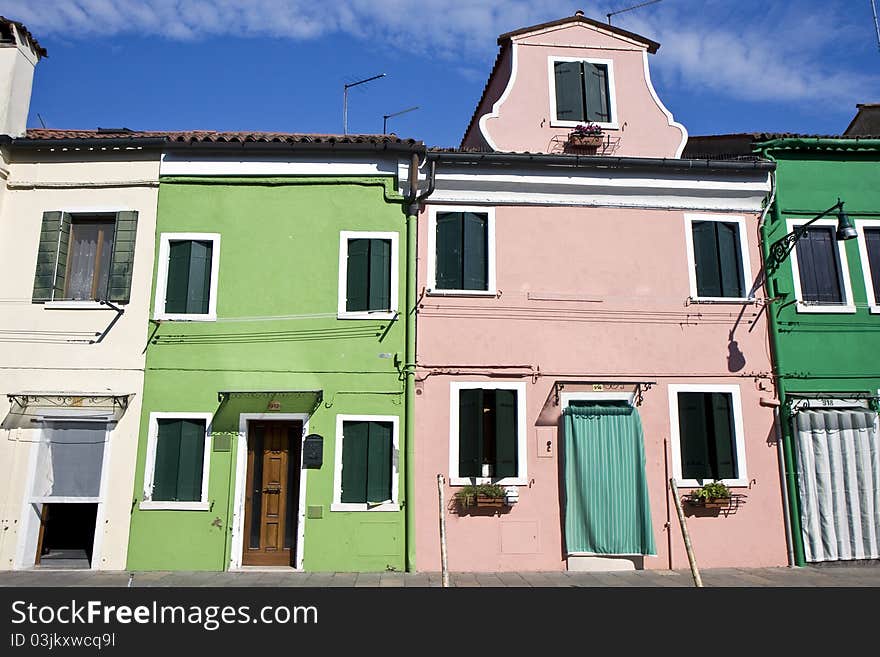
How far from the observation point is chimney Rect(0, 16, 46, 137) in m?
12.5

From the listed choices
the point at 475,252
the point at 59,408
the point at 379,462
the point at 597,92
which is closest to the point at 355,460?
the point at 379,462

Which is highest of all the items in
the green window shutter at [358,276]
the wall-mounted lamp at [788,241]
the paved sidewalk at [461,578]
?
the wall-mounted lamp at [788,241]

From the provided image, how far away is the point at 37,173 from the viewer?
40.5 feet

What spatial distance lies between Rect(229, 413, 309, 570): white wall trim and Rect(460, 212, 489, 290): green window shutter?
372 cm

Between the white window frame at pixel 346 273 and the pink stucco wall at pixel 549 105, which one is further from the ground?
the pink stucco wall at pixel 549 105

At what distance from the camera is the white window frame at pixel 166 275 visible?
11.7 m

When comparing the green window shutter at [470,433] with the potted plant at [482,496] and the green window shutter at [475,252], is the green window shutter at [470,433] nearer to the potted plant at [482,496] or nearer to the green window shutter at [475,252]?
the potted plant at [482,496]

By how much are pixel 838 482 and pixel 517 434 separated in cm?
562

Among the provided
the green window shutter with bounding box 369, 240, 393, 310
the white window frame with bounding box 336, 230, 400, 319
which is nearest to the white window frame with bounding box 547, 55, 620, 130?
the white window frame with bounding box 336, 230, 400, 319

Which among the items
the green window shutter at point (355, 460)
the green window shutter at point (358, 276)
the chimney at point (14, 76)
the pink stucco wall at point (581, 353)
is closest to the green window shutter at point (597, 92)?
the pink stucco wall at point (581, 353)

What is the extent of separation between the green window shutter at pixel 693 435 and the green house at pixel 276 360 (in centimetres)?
484

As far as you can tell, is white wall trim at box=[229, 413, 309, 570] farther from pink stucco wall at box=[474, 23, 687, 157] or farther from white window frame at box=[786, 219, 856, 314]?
white window frame at box=[786, 219, 856, 314]

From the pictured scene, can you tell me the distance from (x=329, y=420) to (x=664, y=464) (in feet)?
18.9

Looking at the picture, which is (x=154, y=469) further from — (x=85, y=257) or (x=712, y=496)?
(x=712, y=496)
